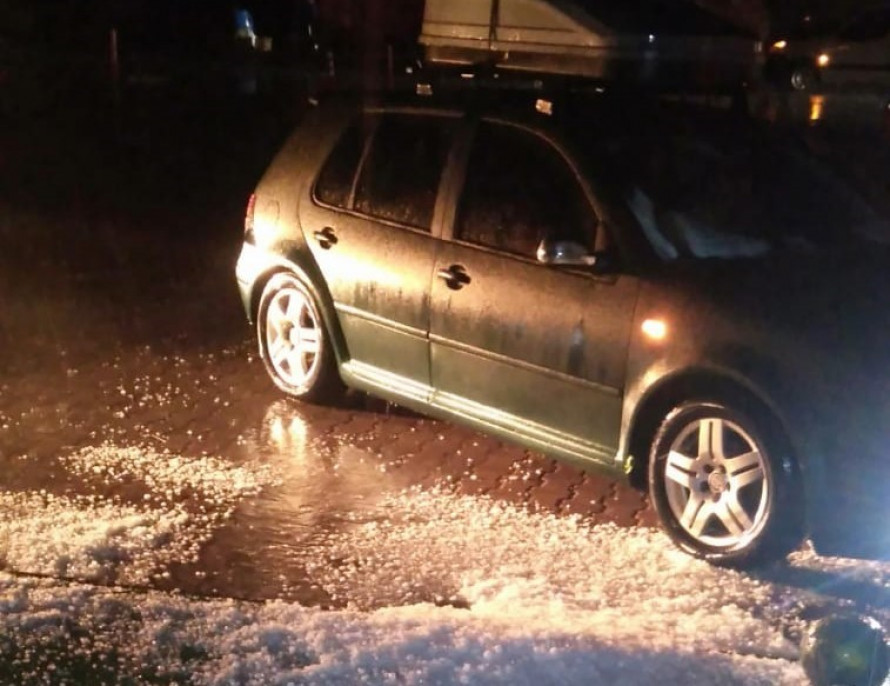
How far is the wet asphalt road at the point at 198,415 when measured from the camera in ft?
19.8

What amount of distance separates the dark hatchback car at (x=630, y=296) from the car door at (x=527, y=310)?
0.4 inches

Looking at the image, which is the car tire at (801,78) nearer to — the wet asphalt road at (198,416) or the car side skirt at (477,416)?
the wet asphalt road at (198,416)

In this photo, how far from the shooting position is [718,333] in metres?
5.38

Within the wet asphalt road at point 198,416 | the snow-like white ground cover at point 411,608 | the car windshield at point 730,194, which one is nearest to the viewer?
the snow-like white ground cover at point 411,608

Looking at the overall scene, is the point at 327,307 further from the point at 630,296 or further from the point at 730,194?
the point at 730,194

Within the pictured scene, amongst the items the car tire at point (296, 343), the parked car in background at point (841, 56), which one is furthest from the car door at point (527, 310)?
the parked car in background at point (841, 56)

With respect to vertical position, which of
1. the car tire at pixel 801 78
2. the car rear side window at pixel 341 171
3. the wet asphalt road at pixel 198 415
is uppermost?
the car rear side window at pixel 341 171

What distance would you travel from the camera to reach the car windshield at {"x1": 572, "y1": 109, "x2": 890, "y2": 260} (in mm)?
5816

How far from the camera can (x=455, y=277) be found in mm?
6281

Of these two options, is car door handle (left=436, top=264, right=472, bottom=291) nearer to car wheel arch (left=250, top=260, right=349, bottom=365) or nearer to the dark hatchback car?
the dark hatchback car

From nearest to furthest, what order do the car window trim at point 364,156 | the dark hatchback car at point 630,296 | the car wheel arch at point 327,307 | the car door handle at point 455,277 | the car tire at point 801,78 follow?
the dark hatchback car at point 630,296, the car door handle at point 455,277, the car window trim at point 364,156, the car wheel arch at point 327,307, the car tire at point 801,78

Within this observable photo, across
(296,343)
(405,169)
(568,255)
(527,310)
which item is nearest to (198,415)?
(296,343)

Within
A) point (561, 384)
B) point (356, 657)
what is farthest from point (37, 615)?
point (561, 384)

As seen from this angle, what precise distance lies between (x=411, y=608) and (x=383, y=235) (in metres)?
2.23
